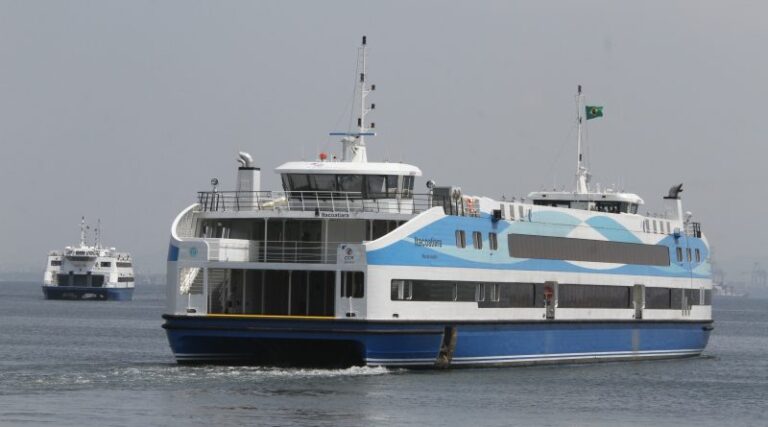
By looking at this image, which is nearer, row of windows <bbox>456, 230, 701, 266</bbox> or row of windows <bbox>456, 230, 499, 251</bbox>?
row of windows <bbox>456, 230, 499, 251</bbox>

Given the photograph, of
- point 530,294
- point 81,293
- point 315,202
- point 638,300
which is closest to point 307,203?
point 315,202

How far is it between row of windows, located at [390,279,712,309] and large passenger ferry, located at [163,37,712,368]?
0.16 feet

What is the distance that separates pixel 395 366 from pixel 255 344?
145 inches

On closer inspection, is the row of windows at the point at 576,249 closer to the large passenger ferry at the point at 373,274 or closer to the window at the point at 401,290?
the large passenger ferry at the point at 373,274

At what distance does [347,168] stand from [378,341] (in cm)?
524

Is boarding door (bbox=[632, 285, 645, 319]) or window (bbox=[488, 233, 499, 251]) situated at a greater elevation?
window (bbox=[488, 233, 499, 251])

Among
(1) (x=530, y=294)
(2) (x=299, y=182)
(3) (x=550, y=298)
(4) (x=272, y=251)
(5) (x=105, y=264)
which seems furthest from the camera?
(5) (x=105, y=264)

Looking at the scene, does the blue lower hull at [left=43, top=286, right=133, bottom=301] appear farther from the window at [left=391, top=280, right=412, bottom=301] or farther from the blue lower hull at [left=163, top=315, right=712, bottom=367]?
the window at [left=391, top=280, right=412, bottom=301]

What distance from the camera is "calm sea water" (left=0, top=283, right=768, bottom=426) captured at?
29.6m

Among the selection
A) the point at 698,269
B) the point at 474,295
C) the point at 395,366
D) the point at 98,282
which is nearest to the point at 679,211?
the point at 698,269

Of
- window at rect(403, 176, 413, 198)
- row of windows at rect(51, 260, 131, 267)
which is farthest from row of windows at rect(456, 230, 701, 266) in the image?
row of windows at rect(51, 260, 131, 267)

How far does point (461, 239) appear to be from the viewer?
39.2 metres

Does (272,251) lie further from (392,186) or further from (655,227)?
(655,227)

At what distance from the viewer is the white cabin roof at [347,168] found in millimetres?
39750
